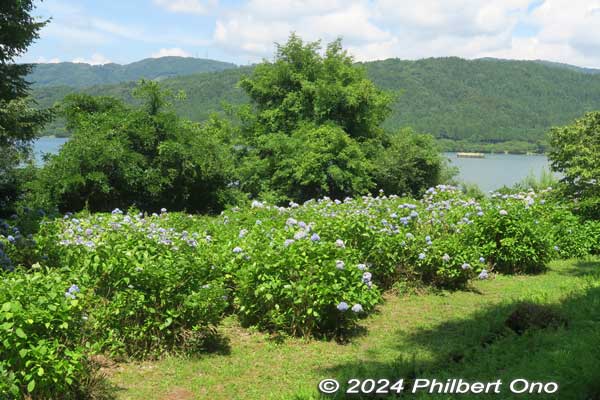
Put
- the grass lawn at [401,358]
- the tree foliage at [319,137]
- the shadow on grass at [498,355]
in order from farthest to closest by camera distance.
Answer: the tree foliage at [319,137], the grass lawn at [401,358], the shadow on grass at [498,355]

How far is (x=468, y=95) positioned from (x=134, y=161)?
90.2 meters

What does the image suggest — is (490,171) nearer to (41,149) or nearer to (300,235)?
(41,149)

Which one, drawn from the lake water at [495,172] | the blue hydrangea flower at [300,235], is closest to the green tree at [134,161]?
the blue hydrangea flower at [300,235]

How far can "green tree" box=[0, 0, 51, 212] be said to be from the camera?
10.4 m

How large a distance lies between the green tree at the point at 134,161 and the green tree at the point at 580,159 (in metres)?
8.17

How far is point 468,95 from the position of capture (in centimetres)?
9362

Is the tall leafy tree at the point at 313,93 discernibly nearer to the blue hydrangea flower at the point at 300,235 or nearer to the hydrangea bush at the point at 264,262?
the hydrangea bush at the point at 264,262

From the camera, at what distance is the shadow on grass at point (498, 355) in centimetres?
344

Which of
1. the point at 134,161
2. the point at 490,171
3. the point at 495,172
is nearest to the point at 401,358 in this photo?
the point at 134,161

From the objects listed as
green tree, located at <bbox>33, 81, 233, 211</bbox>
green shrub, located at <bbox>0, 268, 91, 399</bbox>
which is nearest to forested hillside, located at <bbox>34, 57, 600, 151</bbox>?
green tree, located at <bbox>33, 81, 233, 211</bbox>

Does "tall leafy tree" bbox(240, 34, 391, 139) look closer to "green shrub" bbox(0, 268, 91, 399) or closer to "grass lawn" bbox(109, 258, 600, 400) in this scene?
"grass lawn" bbox(109, 258, 600, 400)

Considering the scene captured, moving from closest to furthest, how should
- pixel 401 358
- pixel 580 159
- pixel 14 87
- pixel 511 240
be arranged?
1. pixel 401 358
2. pixel 511 240
3. pixel 580 159
4. pixel 14 87

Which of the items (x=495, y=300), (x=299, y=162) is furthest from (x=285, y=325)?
(x=299, y=162)

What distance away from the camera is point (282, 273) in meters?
4.98
